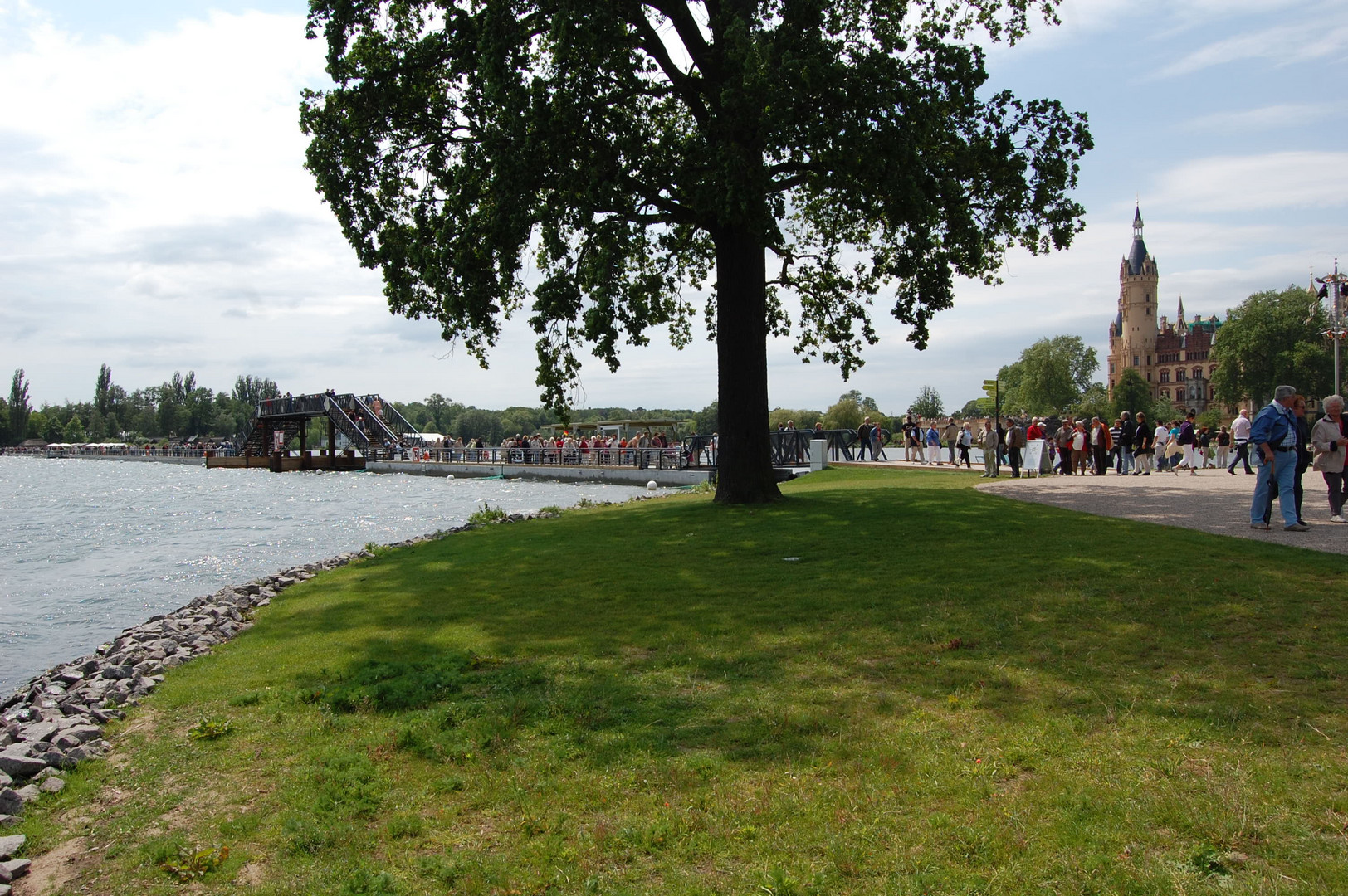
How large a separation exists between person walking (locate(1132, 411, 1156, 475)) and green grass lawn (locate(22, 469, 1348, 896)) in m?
16.5

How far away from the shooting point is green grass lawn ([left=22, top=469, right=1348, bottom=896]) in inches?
170

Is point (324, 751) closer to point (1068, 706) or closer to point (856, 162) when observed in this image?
point (1068, 706)

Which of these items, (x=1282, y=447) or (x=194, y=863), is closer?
(x=194, y=863)

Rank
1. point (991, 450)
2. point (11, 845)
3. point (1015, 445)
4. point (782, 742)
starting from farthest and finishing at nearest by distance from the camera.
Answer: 1. point (991, 450)
2. point (1015, 445)
3. point (782, 742)
4. point (11, 845)

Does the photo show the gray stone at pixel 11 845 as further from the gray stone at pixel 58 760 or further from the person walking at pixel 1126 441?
the person walking at pixel 1126 441

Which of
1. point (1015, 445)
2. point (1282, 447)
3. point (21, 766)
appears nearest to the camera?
point (21, 766)

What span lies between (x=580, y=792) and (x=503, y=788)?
0.49 metres

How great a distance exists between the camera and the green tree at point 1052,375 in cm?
12794

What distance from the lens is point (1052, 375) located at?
12744cm

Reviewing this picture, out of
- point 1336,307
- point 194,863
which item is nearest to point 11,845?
point 194,863

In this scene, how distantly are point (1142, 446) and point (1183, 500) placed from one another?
10769 millimetres

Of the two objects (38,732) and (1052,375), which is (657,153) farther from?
(1052,375)

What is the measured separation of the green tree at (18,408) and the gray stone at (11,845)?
20342cm

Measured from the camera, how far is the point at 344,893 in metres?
4.32
